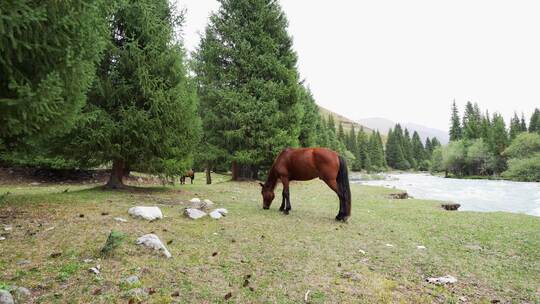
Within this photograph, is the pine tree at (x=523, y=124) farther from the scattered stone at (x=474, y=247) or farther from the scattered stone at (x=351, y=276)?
the scattered stone at (x=351, y=276)

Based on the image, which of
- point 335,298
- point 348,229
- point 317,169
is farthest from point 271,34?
point 335,298

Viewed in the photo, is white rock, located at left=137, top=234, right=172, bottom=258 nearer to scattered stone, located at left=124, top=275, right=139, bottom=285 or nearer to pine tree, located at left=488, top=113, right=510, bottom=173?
scattered stone, located at left=124, top=275, right=139, bottom=285

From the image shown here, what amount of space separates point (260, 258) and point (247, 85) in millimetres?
17366

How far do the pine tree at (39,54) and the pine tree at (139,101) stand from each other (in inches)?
220

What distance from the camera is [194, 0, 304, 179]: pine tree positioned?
21.3m

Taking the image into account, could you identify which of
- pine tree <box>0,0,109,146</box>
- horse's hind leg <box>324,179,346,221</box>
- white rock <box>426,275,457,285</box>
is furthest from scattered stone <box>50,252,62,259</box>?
horse's hind leg <box>324,179,346,221</box>

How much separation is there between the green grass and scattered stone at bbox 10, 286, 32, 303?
9cm

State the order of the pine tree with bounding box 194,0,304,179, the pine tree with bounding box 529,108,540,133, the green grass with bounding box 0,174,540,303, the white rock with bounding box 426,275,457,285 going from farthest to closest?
the pine tree with bounding box 529,108,540,133 < the pine tree with bounding box 194,0,304,179 < the white rock with bounding box 426,275,457,285 < the green grass with bounding box 0,174,540,303

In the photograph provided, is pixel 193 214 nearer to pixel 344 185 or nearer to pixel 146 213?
pixel 146 213

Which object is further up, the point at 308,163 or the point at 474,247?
the point at 308,163

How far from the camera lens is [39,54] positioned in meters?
5.44

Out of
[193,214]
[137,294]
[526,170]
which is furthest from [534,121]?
[137,294]

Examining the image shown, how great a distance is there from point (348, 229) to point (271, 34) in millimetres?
18691

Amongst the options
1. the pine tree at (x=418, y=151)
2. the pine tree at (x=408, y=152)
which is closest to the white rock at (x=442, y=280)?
the pine tree at (x=408, y=152)
